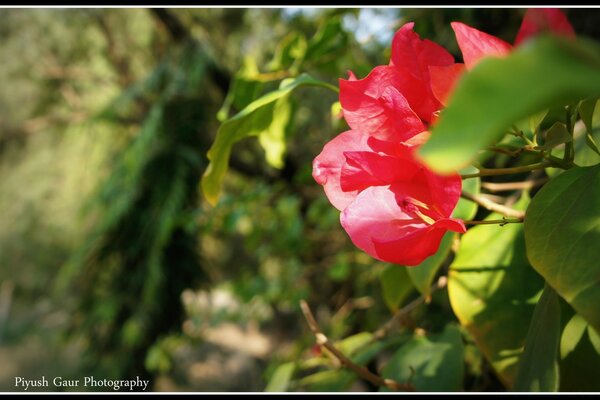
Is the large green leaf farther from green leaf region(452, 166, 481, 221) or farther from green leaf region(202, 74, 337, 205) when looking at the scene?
green leaf region(202, 74, 337, 205)

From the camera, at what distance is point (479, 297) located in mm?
343

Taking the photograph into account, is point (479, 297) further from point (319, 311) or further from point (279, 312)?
point (279, 312)

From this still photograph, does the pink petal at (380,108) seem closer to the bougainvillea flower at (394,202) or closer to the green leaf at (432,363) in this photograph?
the bougainvillea flower at (394,202)

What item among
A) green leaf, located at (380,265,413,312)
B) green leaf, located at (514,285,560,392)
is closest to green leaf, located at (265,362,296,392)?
green leaf, located at (380,265,413,312)

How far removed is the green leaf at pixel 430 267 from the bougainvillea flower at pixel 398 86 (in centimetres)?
13

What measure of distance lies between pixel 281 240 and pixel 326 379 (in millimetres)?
823

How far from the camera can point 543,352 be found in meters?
0.25

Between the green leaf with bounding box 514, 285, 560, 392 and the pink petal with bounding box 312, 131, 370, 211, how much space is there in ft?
0.32

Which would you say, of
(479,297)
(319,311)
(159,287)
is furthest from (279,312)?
(479,297)

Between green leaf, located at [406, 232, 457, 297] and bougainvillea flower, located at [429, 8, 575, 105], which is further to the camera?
green leaf, located at [406, 232, 457, 297]

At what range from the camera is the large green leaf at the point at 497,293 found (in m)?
0.33

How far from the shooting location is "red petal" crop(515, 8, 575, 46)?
0.62 feet

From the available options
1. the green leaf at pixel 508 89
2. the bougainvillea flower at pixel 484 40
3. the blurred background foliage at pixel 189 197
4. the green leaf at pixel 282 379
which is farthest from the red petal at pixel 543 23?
the green leaf at pixel 282 379

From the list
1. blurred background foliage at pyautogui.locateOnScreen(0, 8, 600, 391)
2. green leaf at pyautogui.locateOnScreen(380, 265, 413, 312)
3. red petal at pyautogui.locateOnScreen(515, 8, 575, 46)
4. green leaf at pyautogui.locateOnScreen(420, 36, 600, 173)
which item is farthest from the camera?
blurred background foliage at pyautogui.locateOnScreen(0, 8, 600, 391)
